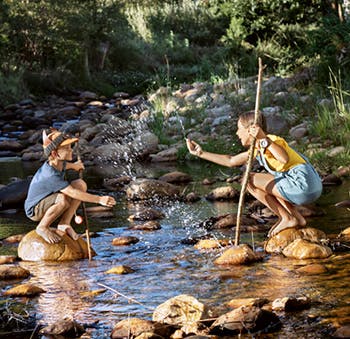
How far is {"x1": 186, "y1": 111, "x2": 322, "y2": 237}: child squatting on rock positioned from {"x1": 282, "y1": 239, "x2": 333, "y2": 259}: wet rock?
459 millimetres

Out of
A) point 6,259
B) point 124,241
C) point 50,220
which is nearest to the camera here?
point 6,259

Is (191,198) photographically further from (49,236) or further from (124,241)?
(49,236)

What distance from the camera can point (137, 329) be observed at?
4.42 meters

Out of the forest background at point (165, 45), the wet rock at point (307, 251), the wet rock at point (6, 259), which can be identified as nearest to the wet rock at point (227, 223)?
the wet rock at point (307, 251)

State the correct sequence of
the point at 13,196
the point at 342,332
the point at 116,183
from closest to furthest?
the point at 342,332 < the point at 13,196 < the point at 116,183

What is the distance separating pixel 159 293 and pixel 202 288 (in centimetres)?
32

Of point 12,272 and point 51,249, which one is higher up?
point 12,272

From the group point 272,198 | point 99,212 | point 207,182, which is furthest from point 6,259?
point 207,182

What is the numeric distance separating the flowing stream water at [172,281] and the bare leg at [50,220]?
0.85 ft

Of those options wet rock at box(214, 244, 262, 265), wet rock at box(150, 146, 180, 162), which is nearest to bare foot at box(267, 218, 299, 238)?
wet rock at box(214, 244, 262, 265)

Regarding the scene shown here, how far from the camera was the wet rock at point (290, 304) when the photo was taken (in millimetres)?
4719

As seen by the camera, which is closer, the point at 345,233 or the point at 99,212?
the point at 345,233

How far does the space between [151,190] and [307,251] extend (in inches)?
161

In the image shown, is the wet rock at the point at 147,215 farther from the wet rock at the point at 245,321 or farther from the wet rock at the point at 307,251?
the wet rock at the point at 245,321
